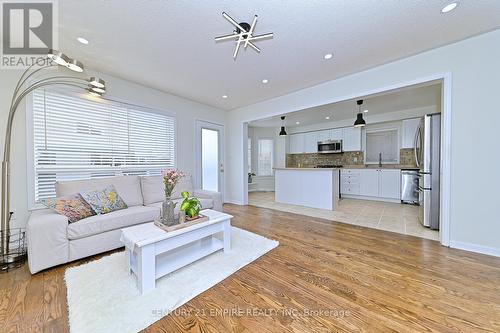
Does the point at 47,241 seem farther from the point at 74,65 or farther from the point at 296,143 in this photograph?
the point at 296,143

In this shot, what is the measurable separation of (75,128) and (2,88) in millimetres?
789

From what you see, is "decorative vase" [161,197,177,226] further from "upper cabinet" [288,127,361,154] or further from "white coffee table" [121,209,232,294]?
"upper cabinet" [288,127,361,154]

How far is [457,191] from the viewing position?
95.3 inches

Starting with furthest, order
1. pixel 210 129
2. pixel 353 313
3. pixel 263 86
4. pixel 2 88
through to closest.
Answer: pixel 210 129, pixel 263 86, pixel 2 88, pixel 353 313

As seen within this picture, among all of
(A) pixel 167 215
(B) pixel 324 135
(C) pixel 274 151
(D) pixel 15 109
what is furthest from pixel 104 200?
(B) pixel 324 135

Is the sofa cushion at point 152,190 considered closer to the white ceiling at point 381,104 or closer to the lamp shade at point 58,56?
the lamp shade at point 58,56

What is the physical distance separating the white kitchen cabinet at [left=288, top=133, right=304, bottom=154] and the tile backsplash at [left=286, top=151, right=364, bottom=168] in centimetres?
27

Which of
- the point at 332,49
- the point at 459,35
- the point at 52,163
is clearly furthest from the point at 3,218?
the point at 459,35

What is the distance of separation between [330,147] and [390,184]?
81.3 inches

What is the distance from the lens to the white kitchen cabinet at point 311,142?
6.87m

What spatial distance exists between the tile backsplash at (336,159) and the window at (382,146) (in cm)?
19

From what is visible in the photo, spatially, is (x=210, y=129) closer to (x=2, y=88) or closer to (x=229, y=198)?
(x=229, y=198)

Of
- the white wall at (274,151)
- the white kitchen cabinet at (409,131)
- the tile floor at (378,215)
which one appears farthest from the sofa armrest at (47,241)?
the white kitchen cabinet at (409,131)

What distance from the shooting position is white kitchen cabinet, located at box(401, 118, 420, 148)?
504 cm
